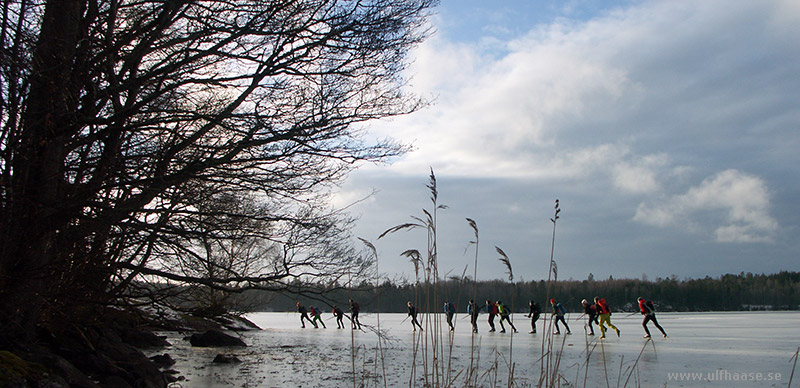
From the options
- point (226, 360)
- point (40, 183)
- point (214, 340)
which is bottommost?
point (214, 340)

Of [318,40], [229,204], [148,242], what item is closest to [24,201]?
[148,242]

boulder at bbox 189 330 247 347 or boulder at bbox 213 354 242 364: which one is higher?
boulder at bbox 213 354 242 364

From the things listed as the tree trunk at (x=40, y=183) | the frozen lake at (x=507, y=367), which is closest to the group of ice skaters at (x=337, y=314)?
the frozen lake at (x=507, y=367)

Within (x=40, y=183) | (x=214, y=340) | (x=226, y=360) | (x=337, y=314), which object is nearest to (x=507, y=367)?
(x=337, y=314)

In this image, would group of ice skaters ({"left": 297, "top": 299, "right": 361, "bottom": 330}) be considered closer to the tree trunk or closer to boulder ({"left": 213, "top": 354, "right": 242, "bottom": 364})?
boulder ({"left": 213, "top": 354, "right": 242, "bottom": 364})

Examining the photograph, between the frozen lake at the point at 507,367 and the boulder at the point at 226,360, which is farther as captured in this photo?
the boulder at the point at 226,360

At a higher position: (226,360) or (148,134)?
(148,134)

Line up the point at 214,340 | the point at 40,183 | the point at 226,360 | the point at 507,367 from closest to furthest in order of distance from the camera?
the point at 40,183 → the point at 507,367 → the point at 226,360 → the point at 214,340

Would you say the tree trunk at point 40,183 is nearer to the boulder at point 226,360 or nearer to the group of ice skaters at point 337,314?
the group of ice skaters at point 337,314

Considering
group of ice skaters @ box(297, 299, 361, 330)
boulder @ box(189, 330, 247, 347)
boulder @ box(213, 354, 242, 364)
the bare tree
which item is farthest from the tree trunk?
boulder @ box(189, 330, 247, 347)

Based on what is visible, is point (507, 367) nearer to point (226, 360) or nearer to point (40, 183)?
point (226, 360)

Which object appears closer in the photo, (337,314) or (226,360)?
(337,314)

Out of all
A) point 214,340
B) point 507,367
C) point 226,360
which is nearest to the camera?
point 507,367

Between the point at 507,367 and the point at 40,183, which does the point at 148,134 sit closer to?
the point at 40,183
